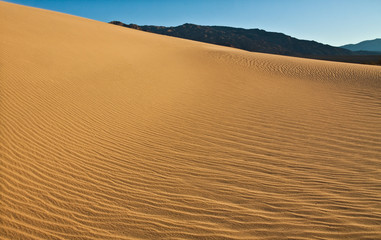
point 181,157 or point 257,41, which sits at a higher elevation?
point 257,41

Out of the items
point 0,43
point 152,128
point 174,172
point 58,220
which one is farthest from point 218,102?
point 0,43

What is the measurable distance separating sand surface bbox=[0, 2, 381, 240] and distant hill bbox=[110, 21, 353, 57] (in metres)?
68.6

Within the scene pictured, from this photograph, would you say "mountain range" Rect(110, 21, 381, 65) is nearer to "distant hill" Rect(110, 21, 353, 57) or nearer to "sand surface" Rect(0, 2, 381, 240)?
"distant hill" Rect(110, 21, 353, 57)

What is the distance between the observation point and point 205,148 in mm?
4305

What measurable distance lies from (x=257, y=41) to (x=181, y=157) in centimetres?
8860

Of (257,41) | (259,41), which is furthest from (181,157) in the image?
(259,41)

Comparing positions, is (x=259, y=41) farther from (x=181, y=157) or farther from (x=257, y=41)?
(x=181, y=157)

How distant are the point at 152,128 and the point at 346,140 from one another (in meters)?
3.99

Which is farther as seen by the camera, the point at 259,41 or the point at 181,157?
the point at 259,41

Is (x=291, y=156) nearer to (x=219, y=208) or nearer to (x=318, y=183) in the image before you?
(x=318, y=183)

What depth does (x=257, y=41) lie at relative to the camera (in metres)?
83.9

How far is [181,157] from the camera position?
13.1 feet

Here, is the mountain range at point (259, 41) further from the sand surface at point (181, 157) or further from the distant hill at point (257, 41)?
the sand surface at point (181, 157)

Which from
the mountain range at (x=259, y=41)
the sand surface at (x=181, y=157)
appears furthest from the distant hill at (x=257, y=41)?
the sand surface at (x=181, y=157)
